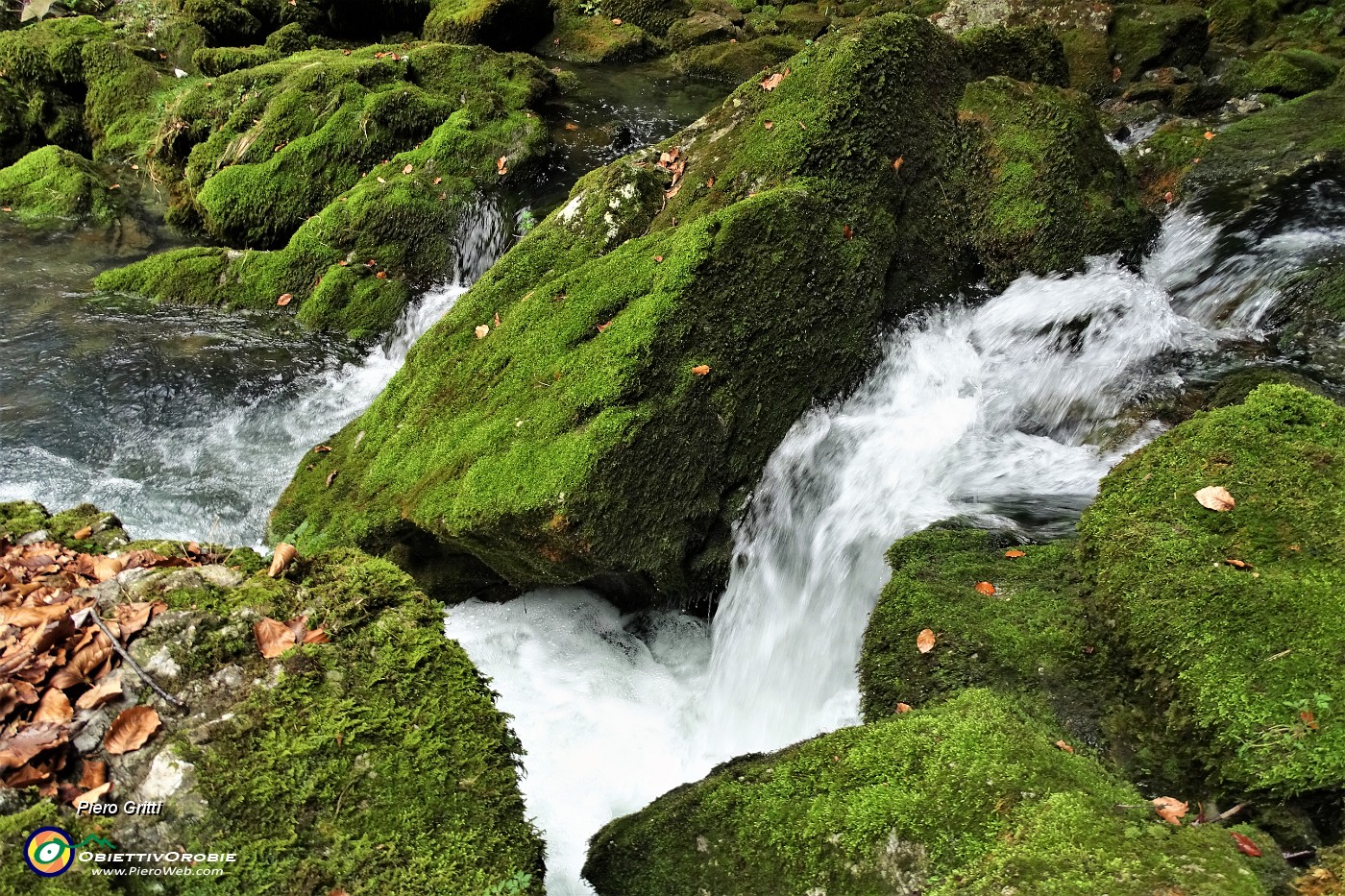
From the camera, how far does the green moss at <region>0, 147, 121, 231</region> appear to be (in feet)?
34.9

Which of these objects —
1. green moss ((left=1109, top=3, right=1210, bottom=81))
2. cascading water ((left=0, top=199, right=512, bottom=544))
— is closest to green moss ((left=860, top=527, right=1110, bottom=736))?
cascading water ((left=0, top=199, right=512, bottom=544))

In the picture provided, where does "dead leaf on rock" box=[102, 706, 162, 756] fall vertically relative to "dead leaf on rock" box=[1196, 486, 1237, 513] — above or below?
below

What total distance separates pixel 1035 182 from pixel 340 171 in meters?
8.18

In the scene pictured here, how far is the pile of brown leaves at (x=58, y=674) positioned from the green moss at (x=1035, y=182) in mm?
6302

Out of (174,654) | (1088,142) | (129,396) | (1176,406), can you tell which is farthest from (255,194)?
(1176,406)

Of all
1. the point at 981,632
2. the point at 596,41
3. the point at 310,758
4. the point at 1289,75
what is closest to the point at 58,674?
the point at 310,758

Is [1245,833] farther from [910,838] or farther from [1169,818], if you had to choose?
[910,838]

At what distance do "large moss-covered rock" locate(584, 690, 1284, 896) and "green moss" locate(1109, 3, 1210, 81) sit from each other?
38.3ft

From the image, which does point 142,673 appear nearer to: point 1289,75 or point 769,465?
point 769,465

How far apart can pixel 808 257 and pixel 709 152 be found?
1.86 metres

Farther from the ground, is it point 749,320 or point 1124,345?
point 749,320

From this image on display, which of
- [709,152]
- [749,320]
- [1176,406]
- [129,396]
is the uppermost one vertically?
[709,152]

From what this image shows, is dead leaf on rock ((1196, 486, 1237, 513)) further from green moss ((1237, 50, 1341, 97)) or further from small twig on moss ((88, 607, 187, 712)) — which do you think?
green moss ((1237, 50, 1341, 97))

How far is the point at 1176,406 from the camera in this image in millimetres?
5820
